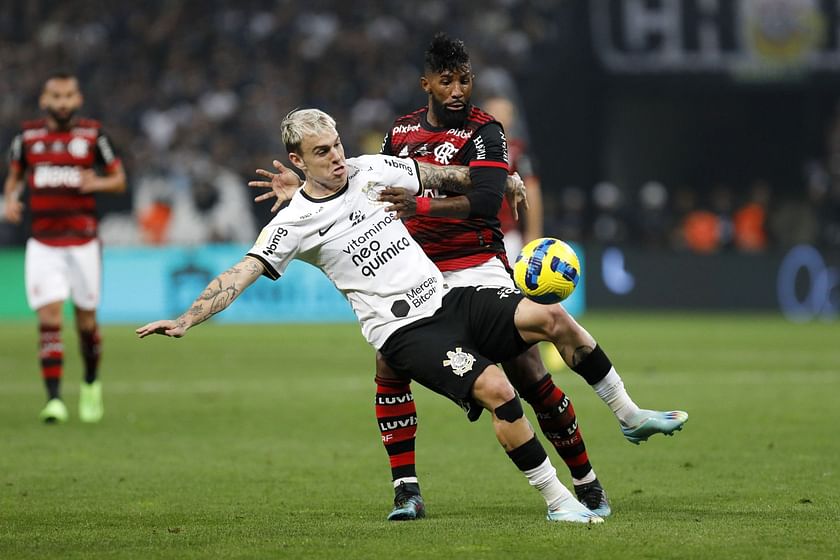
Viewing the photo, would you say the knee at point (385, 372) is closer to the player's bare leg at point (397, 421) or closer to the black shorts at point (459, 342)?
the player's bare leg at point (397, 421)

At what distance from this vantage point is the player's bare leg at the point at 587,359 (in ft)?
21.4

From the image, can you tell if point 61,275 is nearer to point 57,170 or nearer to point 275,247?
point 57,170

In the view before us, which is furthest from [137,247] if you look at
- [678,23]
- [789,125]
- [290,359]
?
[789,125]

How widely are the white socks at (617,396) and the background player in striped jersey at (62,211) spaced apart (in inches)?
Result: 228

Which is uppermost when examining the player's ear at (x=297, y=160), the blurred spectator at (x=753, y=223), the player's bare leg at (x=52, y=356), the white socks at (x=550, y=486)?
the player's ear at (x=297, y=160)

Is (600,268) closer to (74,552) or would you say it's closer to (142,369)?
(142,369)

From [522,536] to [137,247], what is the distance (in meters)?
17.5

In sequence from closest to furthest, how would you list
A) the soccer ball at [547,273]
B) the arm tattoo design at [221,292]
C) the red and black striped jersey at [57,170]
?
the arm tattoo design at [221,292], the soccer ball at [547,273], the red and black striped jersey at [57,170]

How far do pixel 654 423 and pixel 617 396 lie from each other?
0.78ft

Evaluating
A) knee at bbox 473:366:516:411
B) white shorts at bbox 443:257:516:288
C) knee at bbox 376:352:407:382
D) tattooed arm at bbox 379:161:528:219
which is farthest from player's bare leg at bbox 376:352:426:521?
tattooed arm at bbox 379:161:528:219

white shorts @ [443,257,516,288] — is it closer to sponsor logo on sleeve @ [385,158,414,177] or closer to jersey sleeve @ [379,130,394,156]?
sponsor logo on sleeve @ [385,158,414,177]

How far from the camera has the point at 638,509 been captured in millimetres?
6961

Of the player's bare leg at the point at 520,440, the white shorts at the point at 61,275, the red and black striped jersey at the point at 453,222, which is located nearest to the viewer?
the player's bare leg at the point at 520,440

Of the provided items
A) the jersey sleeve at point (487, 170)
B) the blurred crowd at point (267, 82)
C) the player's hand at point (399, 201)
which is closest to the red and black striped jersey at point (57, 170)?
the jersey sleeve at point (487, 170)
